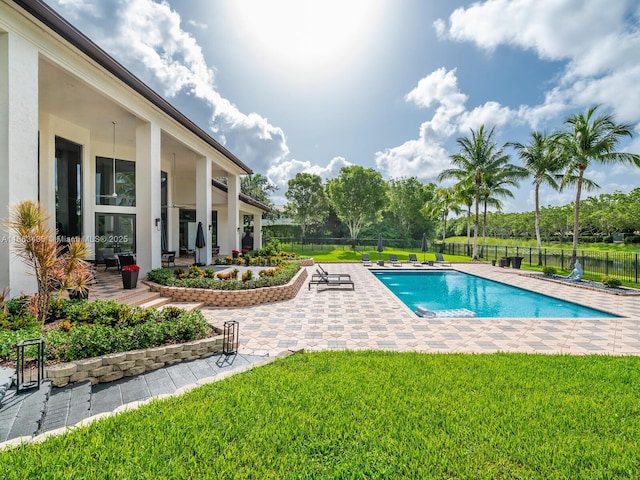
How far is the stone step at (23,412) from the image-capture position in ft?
8.87

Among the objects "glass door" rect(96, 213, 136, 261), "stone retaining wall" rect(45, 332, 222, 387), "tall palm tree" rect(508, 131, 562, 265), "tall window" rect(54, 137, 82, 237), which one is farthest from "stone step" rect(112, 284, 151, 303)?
"tall palm tree" rect(508, 131, 562, 265)

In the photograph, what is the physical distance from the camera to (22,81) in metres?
5.64

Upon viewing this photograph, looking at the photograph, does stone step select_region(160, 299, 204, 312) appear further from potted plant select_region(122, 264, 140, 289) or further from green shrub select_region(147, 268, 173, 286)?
potted plant select_region(122, 264, 140, 289)

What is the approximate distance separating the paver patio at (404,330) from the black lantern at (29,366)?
9.07 feet

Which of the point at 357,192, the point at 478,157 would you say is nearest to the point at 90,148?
the point at 357,192

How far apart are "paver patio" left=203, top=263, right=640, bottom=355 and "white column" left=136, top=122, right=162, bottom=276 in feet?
11.8

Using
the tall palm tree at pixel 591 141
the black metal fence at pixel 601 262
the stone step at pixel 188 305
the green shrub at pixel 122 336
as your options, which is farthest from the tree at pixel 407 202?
the green shrub at pixel 122 336

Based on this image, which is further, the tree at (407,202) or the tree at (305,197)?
the tree at (407,202)

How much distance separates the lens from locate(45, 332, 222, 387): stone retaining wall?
12.2 feet

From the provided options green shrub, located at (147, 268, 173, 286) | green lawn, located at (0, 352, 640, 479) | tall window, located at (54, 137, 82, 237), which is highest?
tall window, located at (54, 137, 82, 237)

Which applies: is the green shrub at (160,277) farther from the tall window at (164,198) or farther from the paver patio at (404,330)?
the tall window at (164,198)

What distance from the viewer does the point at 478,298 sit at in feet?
38.1

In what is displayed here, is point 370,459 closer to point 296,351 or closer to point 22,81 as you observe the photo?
point 296,351

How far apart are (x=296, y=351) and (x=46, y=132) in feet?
39.5
